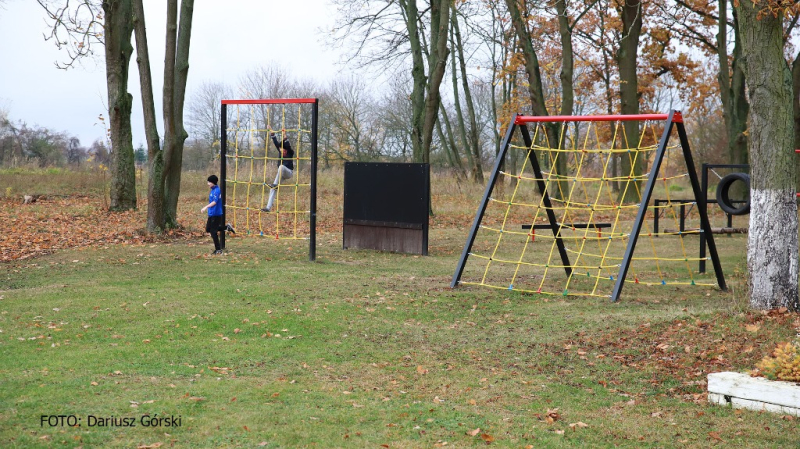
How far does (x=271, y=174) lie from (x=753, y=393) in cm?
2611

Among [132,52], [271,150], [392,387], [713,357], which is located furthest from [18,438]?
[271,150]

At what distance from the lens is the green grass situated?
5.16 m

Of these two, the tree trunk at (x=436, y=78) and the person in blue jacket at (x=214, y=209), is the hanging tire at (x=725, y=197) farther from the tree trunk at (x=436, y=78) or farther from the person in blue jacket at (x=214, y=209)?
the tree trunk at (x=436, y=78)

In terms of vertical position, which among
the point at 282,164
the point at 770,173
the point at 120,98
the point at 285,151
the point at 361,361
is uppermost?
the point at 120,98

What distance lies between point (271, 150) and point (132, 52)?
11511 mm

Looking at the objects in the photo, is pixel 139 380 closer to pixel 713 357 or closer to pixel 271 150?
pixel 713 357

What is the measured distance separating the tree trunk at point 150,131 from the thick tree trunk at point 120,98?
103 inches

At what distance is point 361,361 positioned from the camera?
709cm

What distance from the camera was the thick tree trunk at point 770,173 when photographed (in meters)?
7.87

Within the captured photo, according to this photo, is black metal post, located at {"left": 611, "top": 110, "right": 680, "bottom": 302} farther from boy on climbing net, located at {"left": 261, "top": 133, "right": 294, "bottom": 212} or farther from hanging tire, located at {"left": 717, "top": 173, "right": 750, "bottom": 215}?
boy on climbing net, located at {"left": 261, "top": 133, "right": 294, "bottom": 212}

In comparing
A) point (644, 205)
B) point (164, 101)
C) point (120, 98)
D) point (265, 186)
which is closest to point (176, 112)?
point (164, 101)

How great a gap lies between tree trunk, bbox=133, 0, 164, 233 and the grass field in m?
4.35

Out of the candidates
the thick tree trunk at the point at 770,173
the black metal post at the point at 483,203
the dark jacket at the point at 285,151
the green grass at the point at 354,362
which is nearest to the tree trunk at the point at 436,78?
the dark jacket at the point at 285,151

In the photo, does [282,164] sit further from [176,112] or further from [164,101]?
[176,112]
